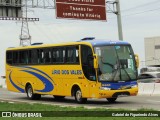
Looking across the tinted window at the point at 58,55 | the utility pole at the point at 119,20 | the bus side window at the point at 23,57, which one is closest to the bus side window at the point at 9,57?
the bus side window at the point at 23,57

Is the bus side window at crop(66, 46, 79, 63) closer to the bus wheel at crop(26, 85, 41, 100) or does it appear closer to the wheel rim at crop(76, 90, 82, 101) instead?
the wheel rim at crop(76, 90, 82, 101)

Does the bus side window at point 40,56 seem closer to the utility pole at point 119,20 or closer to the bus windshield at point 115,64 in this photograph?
the bus windshield at point 115,64

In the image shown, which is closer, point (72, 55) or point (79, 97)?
point (79, 97)

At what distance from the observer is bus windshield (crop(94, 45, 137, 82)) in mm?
22359

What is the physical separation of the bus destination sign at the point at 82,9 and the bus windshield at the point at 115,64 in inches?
573

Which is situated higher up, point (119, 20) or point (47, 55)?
point (119, 20)

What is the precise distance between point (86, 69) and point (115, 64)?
4.50 ft

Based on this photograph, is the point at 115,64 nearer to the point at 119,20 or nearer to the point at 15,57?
the point at 15,57

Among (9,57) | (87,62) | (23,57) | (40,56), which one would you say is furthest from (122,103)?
(9,57)

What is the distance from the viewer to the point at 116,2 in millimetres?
40656

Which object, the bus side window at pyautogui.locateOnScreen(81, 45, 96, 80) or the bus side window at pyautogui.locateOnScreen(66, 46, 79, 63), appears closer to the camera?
the bus side window at pyautogui.locateOnScreen(81, 45, 96, 80)

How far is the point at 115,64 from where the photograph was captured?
2252 cm

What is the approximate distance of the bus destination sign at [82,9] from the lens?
37156mm

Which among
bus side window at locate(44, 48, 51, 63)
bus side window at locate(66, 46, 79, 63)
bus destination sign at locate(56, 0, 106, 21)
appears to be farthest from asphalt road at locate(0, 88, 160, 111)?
bus destination sign at locate(56, 0, 106, 21)
